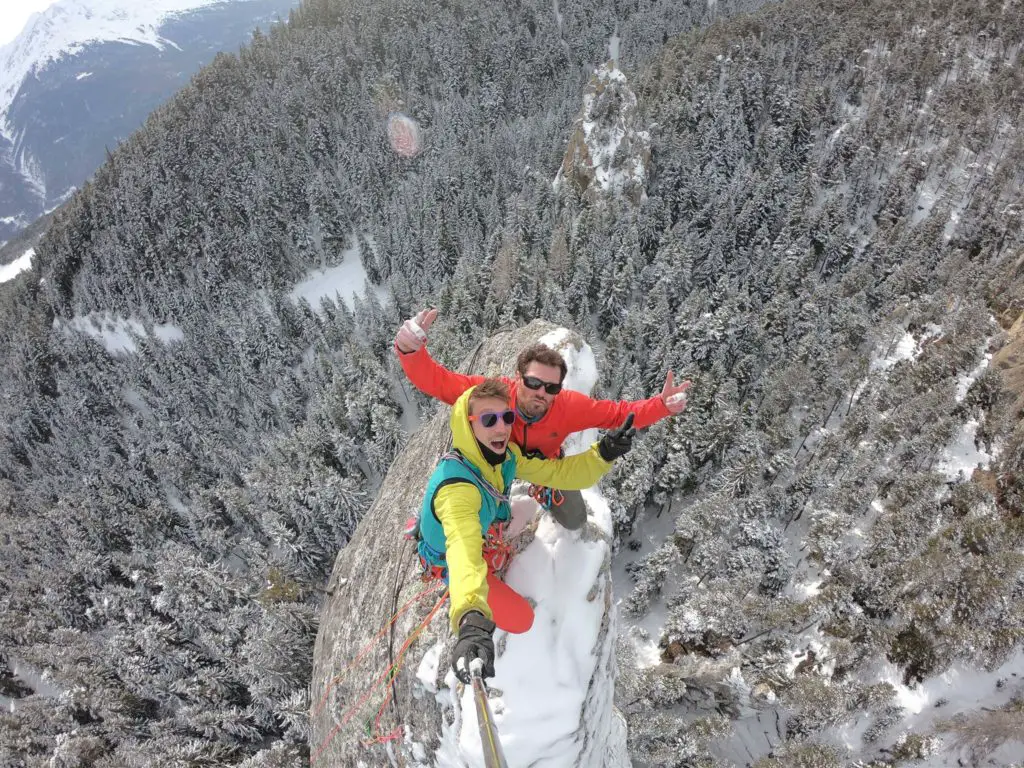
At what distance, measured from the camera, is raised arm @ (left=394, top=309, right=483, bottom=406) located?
23.8 feet

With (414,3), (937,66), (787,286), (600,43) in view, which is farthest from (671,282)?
(414,3)

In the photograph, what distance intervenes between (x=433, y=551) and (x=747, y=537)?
3503 cm

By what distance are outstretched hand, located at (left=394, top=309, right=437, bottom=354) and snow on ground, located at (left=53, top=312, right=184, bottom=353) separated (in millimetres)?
115504

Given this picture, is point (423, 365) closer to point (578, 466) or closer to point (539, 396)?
point (539, 396)

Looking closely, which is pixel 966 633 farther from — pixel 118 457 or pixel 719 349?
pixel 118 457

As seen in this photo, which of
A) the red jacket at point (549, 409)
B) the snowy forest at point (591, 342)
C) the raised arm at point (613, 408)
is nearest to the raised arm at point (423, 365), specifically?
the red jacket at point (549, 409)

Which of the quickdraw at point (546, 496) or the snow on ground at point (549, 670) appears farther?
the quickdraw at point (546, 496)

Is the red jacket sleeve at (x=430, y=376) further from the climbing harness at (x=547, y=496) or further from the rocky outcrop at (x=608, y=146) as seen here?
the rocky outcrop at (x=608, y=146)

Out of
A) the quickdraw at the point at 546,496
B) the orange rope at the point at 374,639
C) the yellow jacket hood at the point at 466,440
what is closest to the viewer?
the yellow jacket hood at the point at 466,440

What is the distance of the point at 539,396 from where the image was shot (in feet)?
23.4

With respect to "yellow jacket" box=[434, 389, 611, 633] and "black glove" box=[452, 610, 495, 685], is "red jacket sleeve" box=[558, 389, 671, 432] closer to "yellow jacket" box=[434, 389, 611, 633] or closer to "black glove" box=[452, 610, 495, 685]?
"yellow jacket" box=[434, 389, 611, 633]

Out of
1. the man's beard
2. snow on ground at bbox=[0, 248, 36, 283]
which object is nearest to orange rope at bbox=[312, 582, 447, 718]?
the man's beard

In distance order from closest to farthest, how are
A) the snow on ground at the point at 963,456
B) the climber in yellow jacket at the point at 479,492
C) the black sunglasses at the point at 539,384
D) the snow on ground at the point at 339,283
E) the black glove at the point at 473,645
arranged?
the black glove at the point at 473,645 → the climber in yellow jacket at the point at 479,492 → the black sunglasses at the point at 539,384 → the snow on ground at the point at 963,456 → the snow on ground at the point at 339,283

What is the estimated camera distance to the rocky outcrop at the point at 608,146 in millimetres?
77938
